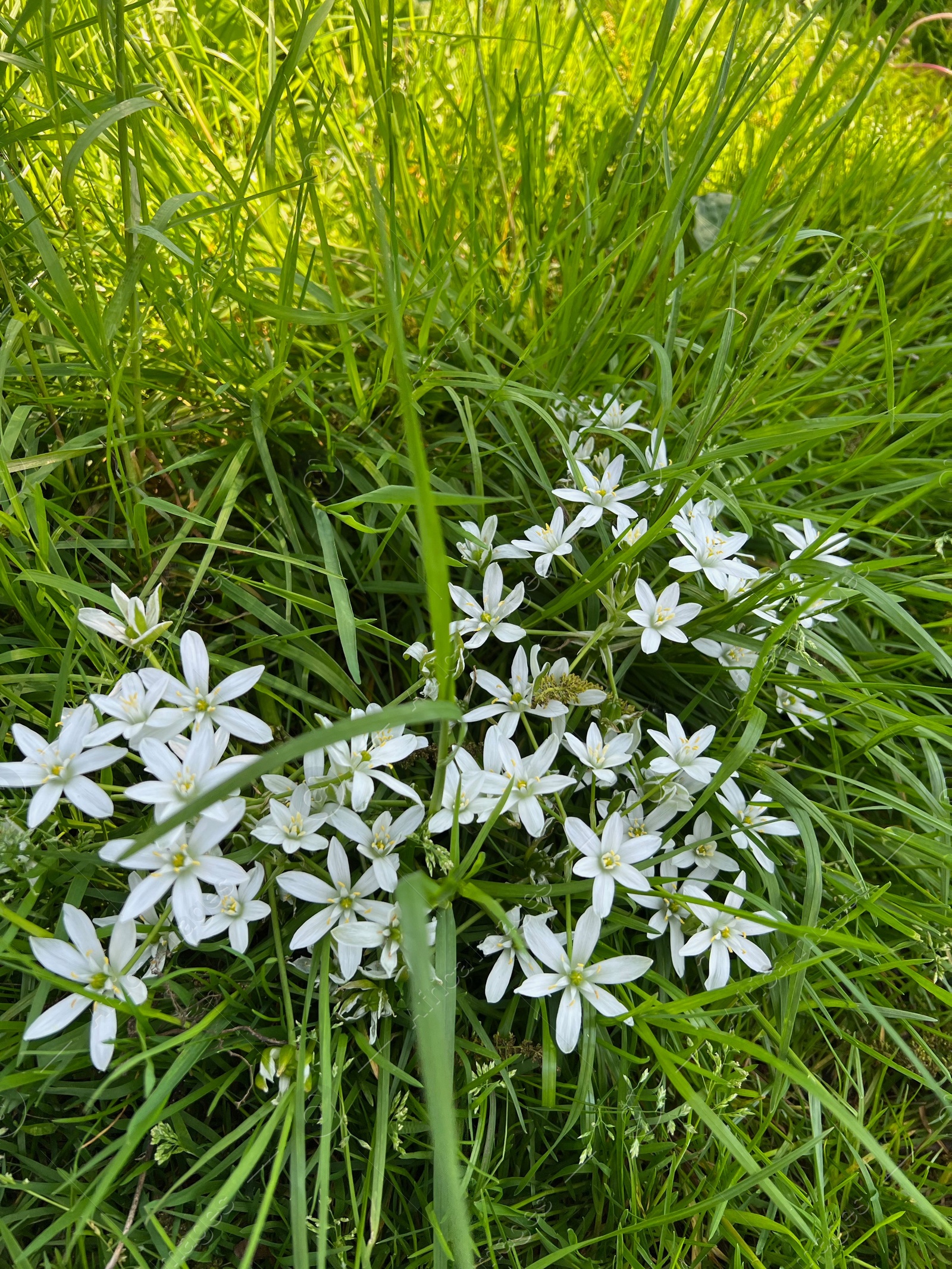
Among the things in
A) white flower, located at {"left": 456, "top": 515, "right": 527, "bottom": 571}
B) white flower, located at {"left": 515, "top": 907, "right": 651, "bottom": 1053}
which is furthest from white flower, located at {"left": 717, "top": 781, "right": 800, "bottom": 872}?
white flower, located at {"left": 456, "top": 515, "right": 527, "bottom": 571}

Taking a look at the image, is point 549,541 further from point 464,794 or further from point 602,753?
point 464,794

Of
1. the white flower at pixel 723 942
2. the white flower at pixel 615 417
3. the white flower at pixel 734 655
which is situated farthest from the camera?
the white flower at pixel 615 417

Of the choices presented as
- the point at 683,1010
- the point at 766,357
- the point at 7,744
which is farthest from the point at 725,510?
the point at 7,744

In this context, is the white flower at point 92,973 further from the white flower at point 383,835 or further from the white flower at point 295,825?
the white flower at point 383,835

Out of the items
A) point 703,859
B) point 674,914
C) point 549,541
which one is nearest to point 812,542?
point 549,541

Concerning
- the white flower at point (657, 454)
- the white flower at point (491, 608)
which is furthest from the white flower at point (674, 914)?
the white flower at point (657, 454)

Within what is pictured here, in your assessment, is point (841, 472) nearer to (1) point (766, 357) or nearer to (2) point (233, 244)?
(1) point (766, 357)

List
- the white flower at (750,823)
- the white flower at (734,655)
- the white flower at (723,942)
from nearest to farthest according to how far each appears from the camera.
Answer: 1. the white flower at (723,942)
2. the white flower at (750,823)
3. the white flower at (734,655)
